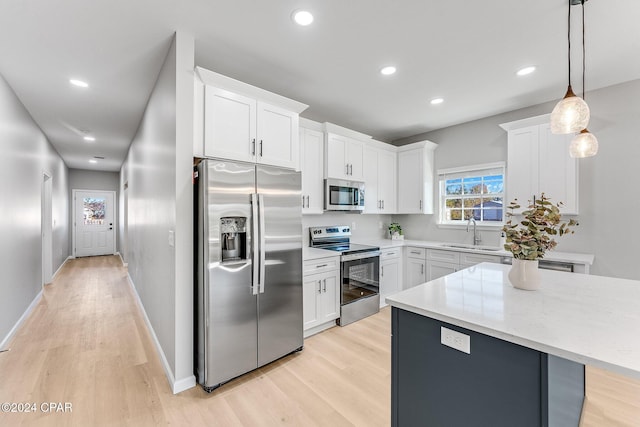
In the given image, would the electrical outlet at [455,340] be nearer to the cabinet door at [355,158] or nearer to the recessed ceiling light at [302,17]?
the recessed ceiling light at [302,17]

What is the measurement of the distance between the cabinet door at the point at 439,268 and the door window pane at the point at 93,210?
31.7ft

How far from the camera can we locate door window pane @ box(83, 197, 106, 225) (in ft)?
27.3

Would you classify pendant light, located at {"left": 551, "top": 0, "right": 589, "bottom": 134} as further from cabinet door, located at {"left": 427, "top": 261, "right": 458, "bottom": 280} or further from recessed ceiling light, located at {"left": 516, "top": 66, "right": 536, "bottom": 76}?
cabinet door, located at {"left": 427, "top": 261, "right": 458, "bottom": 280}

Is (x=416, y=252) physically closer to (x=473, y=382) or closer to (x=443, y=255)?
(x=443, y=255)

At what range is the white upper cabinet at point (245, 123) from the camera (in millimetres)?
2246

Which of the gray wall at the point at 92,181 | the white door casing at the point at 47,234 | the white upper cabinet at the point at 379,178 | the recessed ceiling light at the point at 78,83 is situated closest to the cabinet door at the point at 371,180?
the white upper cabinet at the point at 379,178

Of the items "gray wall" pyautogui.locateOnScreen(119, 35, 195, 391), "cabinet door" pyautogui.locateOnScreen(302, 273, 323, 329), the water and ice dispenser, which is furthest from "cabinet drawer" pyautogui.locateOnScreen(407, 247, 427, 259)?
"gray wall" pyautogui.locateOnScreen(119, 35, 195, 391)

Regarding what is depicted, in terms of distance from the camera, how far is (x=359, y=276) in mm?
3598

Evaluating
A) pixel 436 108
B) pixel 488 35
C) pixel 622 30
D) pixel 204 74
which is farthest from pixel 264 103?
pixel 622 30

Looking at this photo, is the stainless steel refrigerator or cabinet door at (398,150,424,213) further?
cabinet door at (398,150,424,213)

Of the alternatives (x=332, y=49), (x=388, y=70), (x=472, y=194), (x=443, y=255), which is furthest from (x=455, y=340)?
(x=472, y=194)

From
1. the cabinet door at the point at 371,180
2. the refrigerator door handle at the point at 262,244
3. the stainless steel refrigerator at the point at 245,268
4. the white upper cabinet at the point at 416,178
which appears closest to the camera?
the stainless steel refrigerator at the point at 245,268

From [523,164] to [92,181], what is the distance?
10796 millimetres

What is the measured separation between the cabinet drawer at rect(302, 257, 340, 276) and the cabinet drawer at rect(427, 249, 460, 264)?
1553mm
